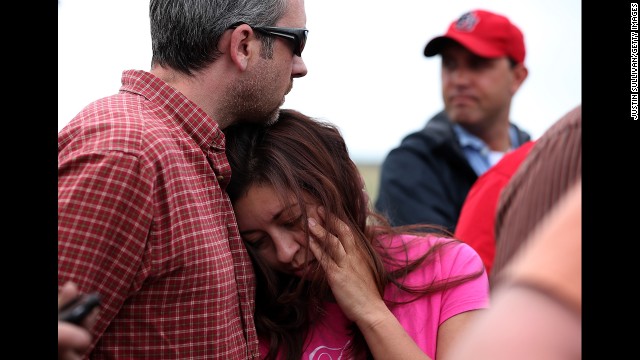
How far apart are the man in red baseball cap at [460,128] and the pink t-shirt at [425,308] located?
143 centimetres

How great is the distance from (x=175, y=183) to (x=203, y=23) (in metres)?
0.51

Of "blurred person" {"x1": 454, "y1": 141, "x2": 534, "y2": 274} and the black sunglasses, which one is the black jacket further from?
the black sunglasses

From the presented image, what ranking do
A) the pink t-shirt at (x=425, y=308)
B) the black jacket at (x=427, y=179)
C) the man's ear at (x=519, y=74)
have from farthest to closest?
1. the man's ear at (x=519, y=74)
2. the black jacket at (x=427, y=179)
3. the pink t-shirt at (x=425, y=308)

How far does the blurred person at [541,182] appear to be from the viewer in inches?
28.1

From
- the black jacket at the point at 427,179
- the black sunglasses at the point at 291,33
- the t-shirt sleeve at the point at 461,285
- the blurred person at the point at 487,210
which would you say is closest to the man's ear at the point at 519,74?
the black jacket at the point at 427,179

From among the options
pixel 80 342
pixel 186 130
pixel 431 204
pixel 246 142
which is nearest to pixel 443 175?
pixel 431 204

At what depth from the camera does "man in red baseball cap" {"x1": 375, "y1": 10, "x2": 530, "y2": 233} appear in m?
3.78

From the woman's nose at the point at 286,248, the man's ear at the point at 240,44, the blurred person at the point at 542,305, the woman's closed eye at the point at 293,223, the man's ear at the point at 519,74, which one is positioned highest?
the blurred person at the point at 542,305

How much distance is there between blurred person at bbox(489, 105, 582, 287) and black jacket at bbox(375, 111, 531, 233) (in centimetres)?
282

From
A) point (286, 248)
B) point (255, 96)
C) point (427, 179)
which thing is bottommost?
point (427, 179)

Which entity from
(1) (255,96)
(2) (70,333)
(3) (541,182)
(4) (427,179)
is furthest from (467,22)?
(3) (541,182)

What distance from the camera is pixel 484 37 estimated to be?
13.6 ft

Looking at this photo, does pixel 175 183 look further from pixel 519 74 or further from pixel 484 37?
pixel 519 74

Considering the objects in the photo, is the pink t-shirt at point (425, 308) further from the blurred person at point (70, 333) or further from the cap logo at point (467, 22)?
the cap logo at point (467, 22)
